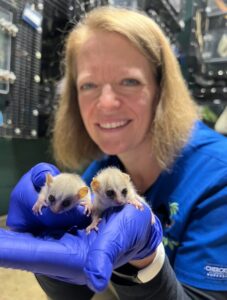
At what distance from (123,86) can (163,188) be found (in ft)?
0.98

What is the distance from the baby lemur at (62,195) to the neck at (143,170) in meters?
0.31

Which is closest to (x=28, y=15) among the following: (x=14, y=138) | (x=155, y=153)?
(x=14, y=138)

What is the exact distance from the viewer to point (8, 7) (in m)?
1.36

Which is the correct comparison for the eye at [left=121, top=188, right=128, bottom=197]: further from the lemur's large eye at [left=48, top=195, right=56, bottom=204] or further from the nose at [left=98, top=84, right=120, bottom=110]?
the nose at [left=98, top=84, right=120, bottom=110]

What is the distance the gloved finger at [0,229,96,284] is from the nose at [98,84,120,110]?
1.58ft

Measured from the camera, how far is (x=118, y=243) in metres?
0.62

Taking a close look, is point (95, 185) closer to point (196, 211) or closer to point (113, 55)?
point (196, 211)

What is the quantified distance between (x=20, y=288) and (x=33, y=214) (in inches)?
18.1

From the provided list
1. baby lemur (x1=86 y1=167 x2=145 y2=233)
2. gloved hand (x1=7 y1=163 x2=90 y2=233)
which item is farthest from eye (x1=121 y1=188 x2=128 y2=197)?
gloved hand (x1=7 y1=163 x2=90 y2=233)

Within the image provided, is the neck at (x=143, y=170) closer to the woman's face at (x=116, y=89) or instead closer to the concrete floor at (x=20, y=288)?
the woman's face at (x=116, y=89)

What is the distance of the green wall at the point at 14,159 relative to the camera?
4.97 ft

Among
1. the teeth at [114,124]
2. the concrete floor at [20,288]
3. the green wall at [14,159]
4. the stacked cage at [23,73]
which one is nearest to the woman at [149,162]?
the teeth at [114,124]

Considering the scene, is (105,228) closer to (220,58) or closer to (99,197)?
(99,197)

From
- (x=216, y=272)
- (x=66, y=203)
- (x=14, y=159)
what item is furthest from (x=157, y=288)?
(x=14, y=159)
